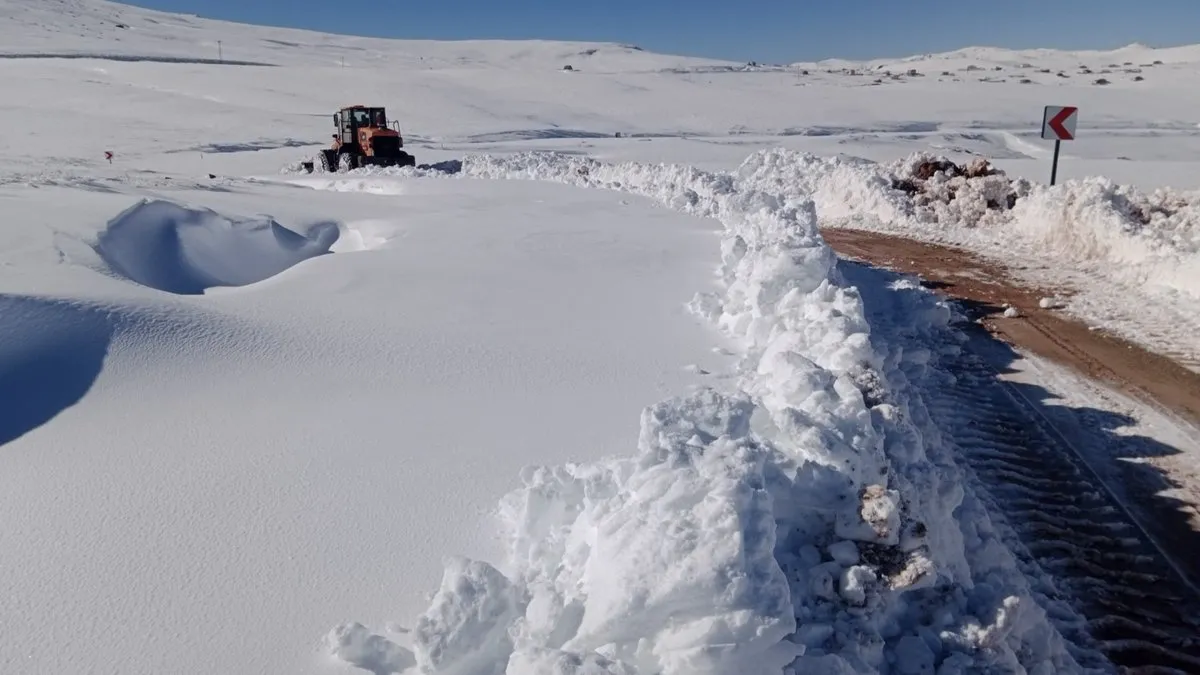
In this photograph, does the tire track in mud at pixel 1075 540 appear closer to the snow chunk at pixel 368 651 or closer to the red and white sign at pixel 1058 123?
the snow chunk at pixel 368 651

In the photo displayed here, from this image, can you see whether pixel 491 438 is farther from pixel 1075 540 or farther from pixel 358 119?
pixel 358 119

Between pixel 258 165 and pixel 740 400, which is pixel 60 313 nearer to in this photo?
pixel 740 400

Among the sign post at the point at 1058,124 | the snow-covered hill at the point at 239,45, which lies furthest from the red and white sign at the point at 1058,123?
the snow-covered hill at the point at 239,45

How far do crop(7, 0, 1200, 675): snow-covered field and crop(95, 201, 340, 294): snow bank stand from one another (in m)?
0.04

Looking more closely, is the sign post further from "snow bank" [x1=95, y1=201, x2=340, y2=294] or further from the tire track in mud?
"snow bank" [x1=95, y1=201, x2=340, y2=294]

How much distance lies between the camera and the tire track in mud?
3617 mm

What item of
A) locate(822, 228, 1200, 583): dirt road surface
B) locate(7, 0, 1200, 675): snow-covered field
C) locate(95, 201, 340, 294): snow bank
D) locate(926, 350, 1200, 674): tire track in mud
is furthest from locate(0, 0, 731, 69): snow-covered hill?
locate(926, 350, 1200, 674): tire track in mud

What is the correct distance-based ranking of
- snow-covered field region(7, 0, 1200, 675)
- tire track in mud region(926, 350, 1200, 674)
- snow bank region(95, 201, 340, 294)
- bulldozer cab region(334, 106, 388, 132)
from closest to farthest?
snow-covered field region(7, 0, 1200, 675)
tire track in mud region(926, 350, 1200, 674)
snow bank region(95, 201, 340, 294)
bulldozer cab region(334, 106, 388, 132)

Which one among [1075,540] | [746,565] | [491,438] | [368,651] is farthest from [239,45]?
[746,565]

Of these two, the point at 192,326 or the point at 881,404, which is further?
the point at 192,326

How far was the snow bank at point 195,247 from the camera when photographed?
6.76 metres

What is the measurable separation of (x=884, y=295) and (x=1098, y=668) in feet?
17.0

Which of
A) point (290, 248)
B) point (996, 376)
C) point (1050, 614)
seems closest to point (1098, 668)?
point (1050, 614)

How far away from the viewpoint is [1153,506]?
182 inches
